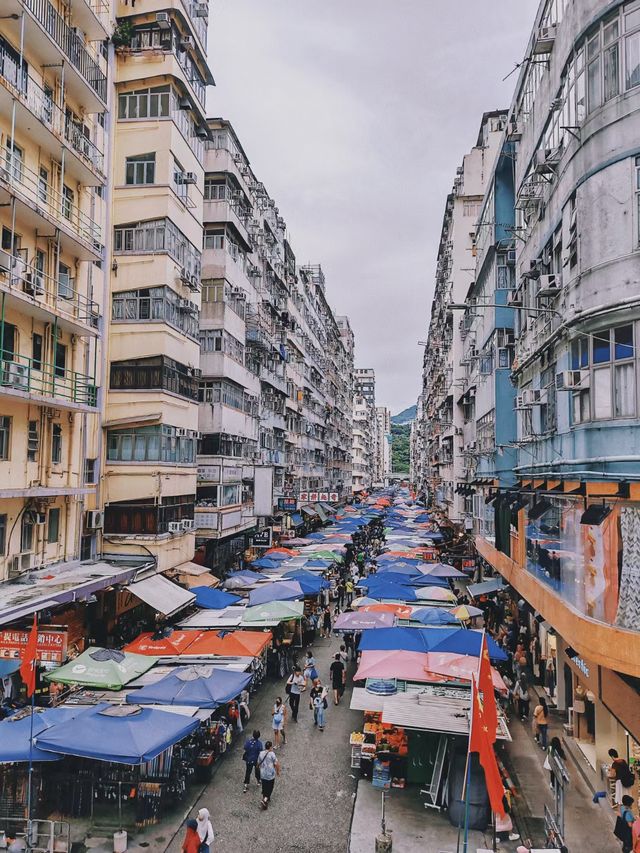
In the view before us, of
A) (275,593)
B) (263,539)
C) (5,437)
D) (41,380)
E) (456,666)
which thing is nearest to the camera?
(456,666)

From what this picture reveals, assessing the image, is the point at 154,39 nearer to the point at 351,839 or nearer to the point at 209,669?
the point at 209,669

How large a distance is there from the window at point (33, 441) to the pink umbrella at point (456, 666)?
1234 cm

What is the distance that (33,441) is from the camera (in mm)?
19766

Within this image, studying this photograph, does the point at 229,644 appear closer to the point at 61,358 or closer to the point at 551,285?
the point at 61,358

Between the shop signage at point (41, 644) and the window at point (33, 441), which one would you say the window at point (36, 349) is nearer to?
the window at point (33, 441)

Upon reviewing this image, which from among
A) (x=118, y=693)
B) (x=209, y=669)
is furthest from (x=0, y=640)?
(x=209, y=669)

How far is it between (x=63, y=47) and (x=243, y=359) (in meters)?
17.2

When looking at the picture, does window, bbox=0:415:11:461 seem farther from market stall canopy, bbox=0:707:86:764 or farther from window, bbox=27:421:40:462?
market stall canopy, bbox=0:707:86:764

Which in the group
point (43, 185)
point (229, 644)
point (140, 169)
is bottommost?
point (229, 644)

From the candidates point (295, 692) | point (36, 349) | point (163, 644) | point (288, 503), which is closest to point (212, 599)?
point (163, 644)

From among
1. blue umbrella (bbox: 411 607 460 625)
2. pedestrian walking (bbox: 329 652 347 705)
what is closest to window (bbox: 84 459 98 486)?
pedestrian walking (bbox: 329 652 347 705)

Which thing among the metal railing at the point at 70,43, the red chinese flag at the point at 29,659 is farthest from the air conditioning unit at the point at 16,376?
the metal railing at the point at 70,43

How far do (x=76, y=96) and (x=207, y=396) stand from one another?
1365 cm

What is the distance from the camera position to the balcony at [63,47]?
18.0 m
